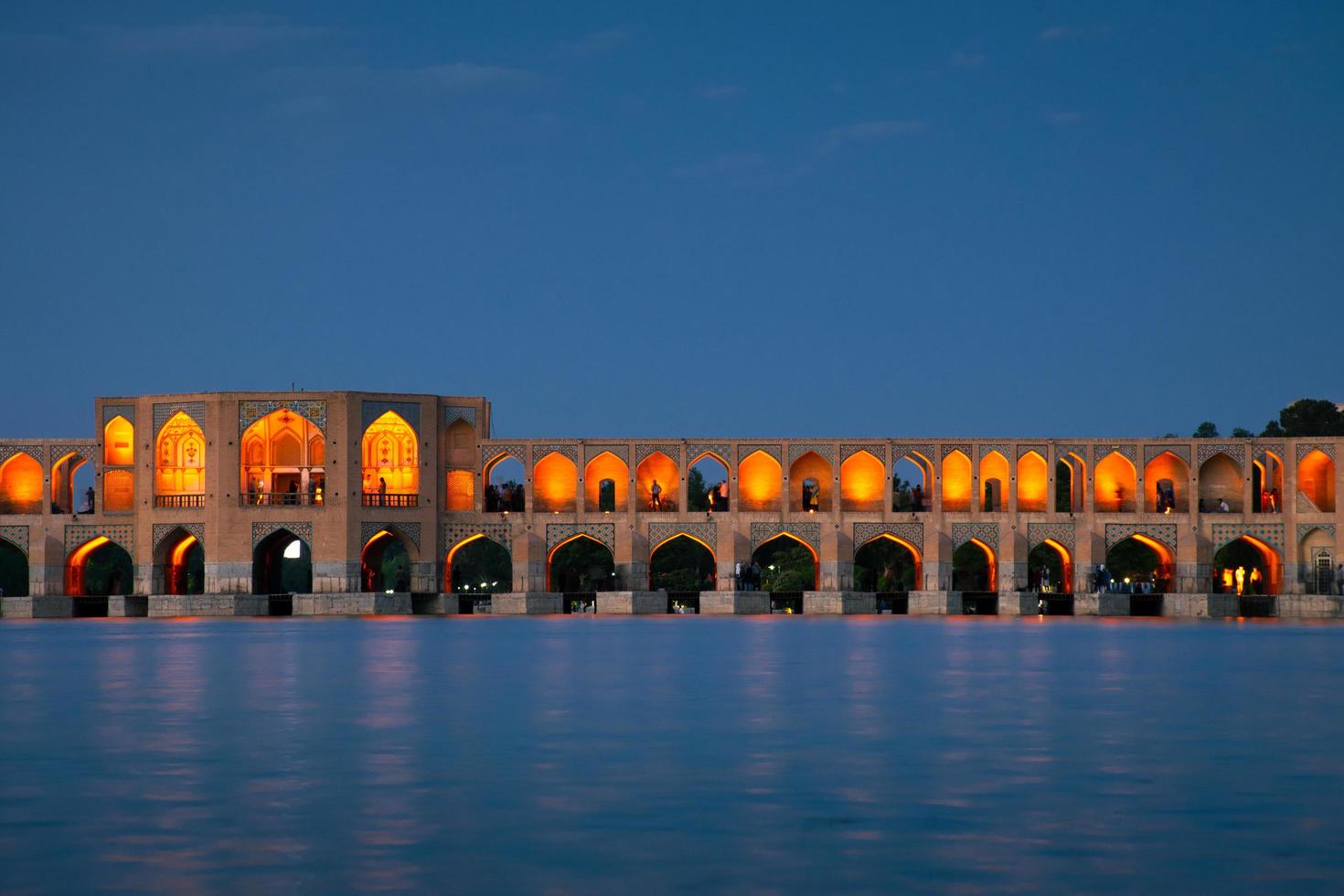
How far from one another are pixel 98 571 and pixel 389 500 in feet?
70.4

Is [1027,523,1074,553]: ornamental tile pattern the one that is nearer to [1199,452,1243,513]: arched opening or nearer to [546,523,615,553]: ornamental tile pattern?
[1199,452,1243,513]: arched opening

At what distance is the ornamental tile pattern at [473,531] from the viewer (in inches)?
1507

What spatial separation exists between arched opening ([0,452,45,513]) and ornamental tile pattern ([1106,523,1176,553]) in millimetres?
23858

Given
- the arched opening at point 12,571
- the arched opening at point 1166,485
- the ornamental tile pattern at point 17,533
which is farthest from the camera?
the arched opening at point 12,571

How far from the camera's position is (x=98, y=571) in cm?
5522

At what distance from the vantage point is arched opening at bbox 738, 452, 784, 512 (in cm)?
4047

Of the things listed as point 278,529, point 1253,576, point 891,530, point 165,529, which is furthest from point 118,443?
point 1253,576

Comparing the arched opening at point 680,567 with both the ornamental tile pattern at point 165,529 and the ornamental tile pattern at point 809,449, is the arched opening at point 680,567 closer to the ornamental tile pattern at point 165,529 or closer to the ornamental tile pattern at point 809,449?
the ornamental tile pattern at point 809,449

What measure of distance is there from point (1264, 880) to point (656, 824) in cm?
205

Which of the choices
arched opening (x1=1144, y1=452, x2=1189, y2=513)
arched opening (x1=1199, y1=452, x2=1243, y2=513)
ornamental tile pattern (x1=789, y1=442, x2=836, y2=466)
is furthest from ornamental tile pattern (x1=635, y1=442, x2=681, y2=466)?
arched opening (x1=1199, y1=452, x2=1243, y2=513)

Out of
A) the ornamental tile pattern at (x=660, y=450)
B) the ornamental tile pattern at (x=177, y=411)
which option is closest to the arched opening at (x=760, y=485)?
the ornamental tile pattern at (x=660, y=450)

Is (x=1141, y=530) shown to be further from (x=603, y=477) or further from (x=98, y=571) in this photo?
(x=98, y=571)

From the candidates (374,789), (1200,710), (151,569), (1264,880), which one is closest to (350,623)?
(151,569)

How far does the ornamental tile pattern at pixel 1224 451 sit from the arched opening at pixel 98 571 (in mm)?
23366
